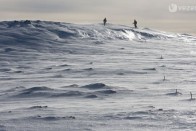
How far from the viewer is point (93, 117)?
13820 millimetres

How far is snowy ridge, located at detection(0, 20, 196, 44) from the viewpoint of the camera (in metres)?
69.6

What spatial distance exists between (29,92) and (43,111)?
618 centimetres

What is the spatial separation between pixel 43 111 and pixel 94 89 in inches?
279

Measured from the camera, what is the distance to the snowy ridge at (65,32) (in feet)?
228

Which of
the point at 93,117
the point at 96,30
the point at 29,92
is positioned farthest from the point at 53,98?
the point at 96,30

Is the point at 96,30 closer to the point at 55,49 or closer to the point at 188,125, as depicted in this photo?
the point at 55,49

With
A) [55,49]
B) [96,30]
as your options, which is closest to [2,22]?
[96,30]

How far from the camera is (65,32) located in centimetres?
7412

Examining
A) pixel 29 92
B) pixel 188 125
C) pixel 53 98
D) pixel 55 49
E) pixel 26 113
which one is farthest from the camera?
pixel 55 49

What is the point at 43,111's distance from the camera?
1505 cm

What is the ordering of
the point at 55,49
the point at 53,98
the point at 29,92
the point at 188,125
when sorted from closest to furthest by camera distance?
the point at 188,125 → the point at 53,98 → the point at 29,92 → the point at 55,49

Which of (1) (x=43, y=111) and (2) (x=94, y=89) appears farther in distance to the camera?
(2) (x=94, y=89)

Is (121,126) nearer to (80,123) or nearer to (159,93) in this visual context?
(80,123)

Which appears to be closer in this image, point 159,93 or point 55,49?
point 159,93
